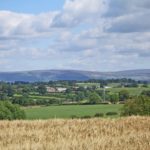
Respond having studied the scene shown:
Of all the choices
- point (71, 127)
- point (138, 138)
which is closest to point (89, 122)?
point (71, 127)

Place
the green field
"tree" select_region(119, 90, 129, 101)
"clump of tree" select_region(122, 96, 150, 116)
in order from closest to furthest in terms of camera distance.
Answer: "clump of tree" select_region(122, 96, 150, 116), the green field, "tree" select_region(119, 90, 129, 101)

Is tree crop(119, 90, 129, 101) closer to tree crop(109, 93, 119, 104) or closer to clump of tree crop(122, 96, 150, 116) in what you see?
tree crop(109, 93, 119, 104)

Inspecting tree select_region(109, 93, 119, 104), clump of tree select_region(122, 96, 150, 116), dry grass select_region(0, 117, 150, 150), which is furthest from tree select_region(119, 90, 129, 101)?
dry grass select_region(0, 117, 150, 150)

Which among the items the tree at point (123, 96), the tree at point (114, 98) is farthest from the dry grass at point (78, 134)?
the tree at point (123, 96)

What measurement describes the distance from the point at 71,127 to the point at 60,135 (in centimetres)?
184

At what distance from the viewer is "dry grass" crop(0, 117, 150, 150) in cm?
1082

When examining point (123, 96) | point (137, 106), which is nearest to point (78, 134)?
point (137, 106)

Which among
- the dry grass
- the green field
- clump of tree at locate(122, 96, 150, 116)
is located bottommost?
the green field

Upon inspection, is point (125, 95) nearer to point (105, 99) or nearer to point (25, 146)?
point (105, 99)

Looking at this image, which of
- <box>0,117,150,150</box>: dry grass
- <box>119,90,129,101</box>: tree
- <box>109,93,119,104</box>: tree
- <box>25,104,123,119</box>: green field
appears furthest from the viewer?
<box>119,90,129,101</box>: tree

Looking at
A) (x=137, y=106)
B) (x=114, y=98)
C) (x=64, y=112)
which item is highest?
(x=137, y=106)

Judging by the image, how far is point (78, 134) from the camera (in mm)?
13492

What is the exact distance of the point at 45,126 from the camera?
15.7 metres

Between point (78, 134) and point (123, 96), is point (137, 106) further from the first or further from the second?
point (123, 96)
